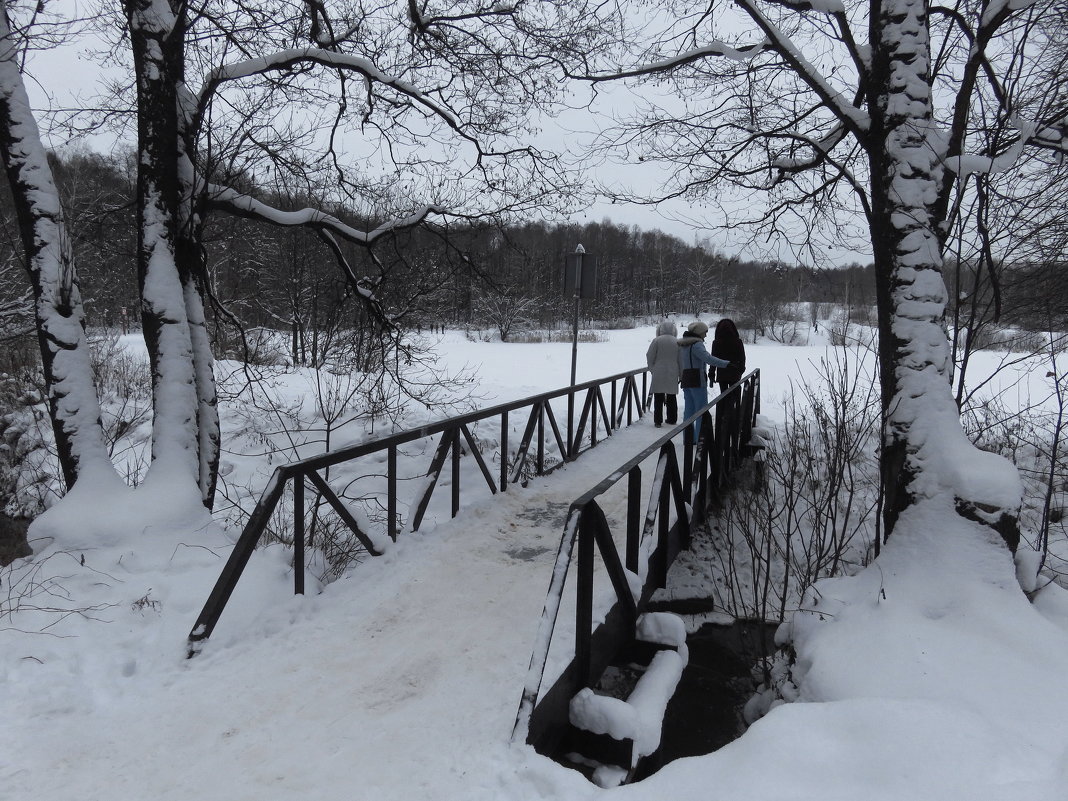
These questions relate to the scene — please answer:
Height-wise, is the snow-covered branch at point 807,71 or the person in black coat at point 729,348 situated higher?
the snow-covered branch at point 807,71

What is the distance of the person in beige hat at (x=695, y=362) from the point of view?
847 cm

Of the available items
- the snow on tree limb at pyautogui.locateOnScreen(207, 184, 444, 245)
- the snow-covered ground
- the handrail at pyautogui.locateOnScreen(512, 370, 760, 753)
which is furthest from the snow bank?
the snow on tree limb at pyautogui.locateOnScreen(207, 184, 444, 245)

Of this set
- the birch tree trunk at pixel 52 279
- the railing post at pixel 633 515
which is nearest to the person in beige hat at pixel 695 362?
the railing post at pixel 633 515

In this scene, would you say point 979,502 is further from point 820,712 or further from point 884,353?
point 820,712

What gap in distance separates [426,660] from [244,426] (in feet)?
27.9

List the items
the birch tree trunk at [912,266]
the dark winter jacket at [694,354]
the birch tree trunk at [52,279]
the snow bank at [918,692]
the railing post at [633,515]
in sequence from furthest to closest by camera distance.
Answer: the dark winter jacket at [694,354], the birch tree trunk at [52,279], the birch tree trunk at [912,266], the railing post at [633,515], the snow bank at [918,692]

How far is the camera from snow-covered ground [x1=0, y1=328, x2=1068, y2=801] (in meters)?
2.33

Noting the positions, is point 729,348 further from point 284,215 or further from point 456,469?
point 284,215

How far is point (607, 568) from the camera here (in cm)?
354

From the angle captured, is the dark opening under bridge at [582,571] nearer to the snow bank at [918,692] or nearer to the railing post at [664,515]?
the railing post at [664,515]

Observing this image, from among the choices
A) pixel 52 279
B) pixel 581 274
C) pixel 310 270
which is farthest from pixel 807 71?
pixel 310 270

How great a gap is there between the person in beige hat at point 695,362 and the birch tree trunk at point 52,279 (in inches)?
262

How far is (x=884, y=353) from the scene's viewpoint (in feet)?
15.1

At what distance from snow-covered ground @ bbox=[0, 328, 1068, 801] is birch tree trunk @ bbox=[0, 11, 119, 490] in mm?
635
